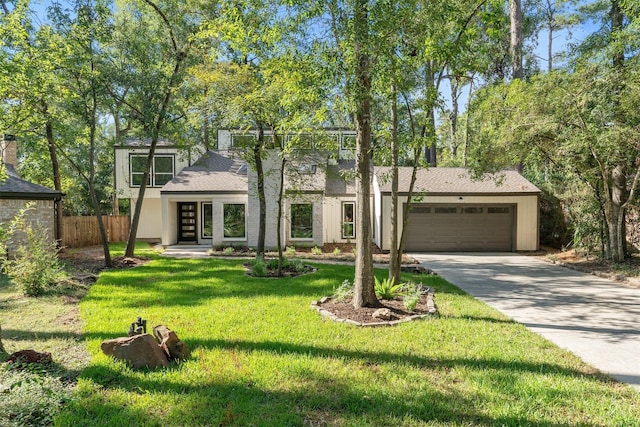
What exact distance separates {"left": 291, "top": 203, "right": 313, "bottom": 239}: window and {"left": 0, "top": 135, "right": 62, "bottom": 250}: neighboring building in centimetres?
876

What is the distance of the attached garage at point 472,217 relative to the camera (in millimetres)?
16188

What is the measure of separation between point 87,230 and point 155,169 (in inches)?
177

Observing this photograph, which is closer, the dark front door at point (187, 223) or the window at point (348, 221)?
the window at point (348, 221)

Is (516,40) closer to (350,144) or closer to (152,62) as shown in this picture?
(350,144)

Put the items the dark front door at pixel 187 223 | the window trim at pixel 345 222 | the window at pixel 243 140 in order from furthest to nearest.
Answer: the dark front door at pixel 187 223, the window trim at pixel 345 222, the window at pixel 243 140

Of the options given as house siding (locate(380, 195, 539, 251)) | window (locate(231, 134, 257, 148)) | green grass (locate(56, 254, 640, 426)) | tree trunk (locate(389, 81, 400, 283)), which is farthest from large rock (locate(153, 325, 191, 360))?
house siding (locate(380, 195, 539, 251))

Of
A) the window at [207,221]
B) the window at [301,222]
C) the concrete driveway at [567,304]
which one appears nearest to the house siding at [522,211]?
the concrete driveway at [567,304]

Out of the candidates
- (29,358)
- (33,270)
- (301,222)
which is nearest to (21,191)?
(33,270)

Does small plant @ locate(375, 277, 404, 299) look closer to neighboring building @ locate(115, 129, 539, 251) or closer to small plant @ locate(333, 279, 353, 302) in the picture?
small plant @ locate(333, 279, 353, 302)

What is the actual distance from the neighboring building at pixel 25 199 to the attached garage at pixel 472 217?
1278 cm

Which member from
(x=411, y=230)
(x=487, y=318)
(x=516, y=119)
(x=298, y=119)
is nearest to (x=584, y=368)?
(x=487, y=318)

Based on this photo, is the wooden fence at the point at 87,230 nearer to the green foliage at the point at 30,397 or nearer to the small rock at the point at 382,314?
the green foliage at the point at 30,397

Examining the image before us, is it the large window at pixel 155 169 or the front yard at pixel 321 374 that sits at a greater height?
the large window at pixel 155 169

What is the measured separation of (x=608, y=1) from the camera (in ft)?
43.1
